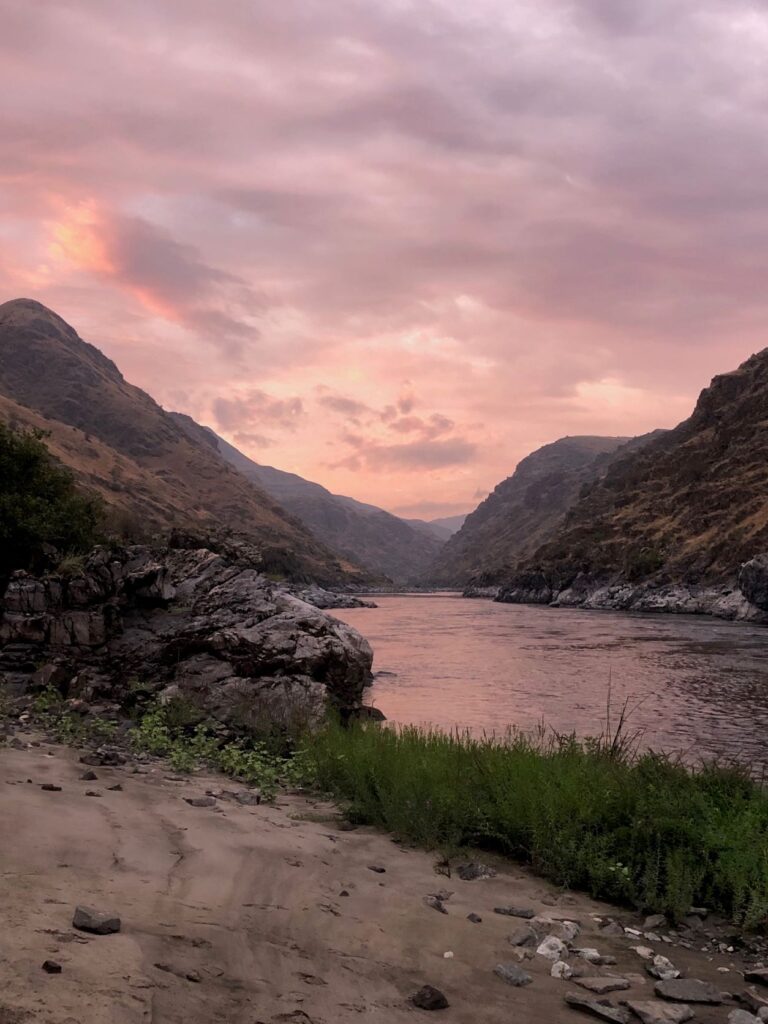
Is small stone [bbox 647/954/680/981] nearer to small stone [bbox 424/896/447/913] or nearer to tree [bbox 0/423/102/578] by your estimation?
small stone [bbox 424/896/447/913]

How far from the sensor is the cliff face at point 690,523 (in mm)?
76688

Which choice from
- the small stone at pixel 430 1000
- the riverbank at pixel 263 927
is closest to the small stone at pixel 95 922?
the riverbank at pixel 263 927

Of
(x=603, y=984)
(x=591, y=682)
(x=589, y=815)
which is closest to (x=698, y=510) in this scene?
(x=591, y=682)

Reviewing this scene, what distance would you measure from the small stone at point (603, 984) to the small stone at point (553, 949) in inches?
15.6

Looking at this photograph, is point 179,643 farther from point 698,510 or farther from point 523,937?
point 698,510

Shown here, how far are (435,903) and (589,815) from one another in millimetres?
2158

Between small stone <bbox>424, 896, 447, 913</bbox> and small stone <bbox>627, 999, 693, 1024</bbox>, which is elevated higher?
small stone <bbox>627, 999, 693, 1024</bbox>

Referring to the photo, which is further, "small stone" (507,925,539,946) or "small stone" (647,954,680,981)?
"small stone" (507,925,539,946)

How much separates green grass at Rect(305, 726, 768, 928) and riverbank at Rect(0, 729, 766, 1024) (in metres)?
0.32

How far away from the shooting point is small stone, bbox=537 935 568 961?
5.32m

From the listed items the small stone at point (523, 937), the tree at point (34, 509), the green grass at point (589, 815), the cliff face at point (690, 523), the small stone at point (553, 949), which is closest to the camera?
the small stone at point (553, 949)

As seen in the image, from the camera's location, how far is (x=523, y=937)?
18.3ft

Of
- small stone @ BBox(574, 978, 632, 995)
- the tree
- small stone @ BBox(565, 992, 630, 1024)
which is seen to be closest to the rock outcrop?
the tree

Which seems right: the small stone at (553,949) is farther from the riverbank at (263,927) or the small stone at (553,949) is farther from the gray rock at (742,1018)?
the gray rock at (742,1018)
